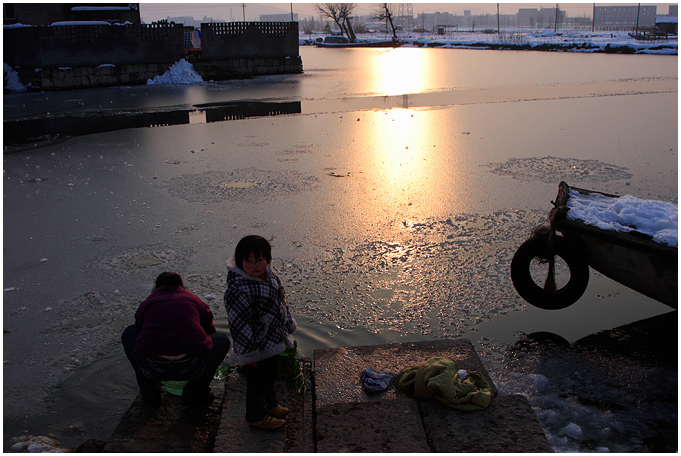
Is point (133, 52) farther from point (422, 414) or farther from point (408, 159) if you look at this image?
point (422, 414)

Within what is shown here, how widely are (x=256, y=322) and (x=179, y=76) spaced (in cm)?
2622

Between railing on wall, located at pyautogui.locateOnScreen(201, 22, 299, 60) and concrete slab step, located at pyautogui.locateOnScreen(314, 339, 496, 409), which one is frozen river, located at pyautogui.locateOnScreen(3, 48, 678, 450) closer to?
concrete slab step, located at pyautogui.locateOnScreen(314, 339, 496, 409)

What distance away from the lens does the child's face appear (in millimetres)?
3059

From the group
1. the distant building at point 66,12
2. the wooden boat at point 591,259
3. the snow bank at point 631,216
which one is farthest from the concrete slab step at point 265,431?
the distant building at point 66,12

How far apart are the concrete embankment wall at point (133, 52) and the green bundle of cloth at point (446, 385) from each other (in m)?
25.6

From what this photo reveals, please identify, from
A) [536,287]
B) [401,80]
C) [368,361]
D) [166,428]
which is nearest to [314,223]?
[536,287]

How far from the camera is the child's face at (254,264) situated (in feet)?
10.0

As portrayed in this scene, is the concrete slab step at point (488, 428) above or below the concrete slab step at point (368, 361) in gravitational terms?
above

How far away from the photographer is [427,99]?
18.1m

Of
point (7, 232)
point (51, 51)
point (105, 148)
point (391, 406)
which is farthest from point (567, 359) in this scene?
point (51, 51)

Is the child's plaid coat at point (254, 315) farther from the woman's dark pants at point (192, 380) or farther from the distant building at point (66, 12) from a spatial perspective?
the distant building at point (66, 12)

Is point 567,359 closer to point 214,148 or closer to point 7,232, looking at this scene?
point 7,232

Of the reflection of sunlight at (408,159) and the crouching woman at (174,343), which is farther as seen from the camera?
the reflection of sunlight at (408,159)

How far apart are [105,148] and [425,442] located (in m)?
10.5
